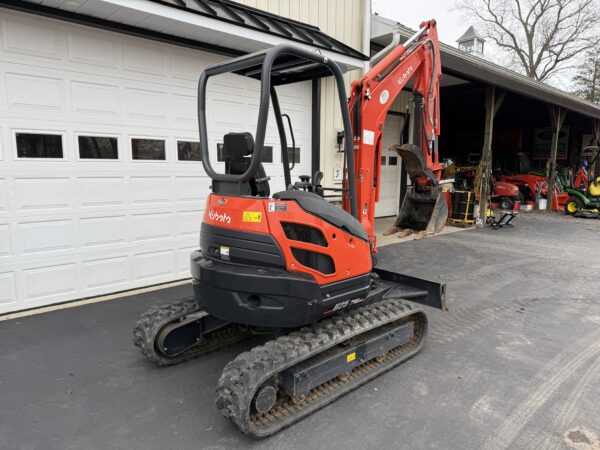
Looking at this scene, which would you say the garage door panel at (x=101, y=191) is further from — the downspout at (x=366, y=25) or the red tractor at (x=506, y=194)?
the red tractor at (x=506, y=194)

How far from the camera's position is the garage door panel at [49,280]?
181 inches

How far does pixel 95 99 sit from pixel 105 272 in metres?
2.10

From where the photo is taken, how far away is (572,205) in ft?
43.5

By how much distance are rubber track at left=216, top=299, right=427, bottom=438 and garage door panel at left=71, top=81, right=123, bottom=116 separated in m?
3.75

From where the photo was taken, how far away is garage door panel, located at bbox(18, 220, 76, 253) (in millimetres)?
4516

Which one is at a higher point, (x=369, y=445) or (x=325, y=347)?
(x=325, y=347)

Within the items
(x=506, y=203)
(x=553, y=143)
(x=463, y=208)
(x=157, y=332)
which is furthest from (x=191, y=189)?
(x=553, y=143)

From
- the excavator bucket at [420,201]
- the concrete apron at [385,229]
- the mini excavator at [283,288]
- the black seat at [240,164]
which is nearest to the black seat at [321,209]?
the mini excavator at [283,288]

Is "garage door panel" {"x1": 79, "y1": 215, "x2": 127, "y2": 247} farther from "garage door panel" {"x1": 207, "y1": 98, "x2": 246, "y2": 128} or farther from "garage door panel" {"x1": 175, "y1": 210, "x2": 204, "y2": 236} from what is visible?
"garage door panel" {"x1": 207, "y1": 98, "x2": 246, "y2": 128}

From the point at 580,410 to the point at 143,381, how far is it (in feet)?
10.6

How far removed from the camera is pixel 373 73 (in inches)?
147

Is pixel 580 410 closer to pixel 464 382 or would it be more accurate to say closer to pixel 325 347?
pixel 464 382

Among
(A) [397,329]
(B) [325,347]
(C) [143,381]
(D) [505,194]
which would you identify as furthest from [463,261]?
(D) [505,194]

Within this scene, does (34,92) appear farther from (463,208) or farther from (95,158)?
(463,208)
